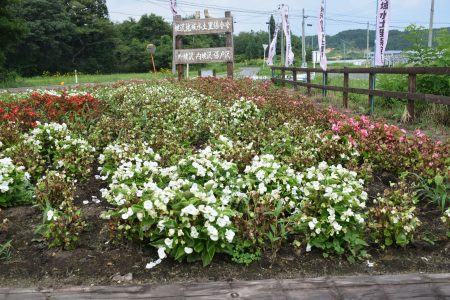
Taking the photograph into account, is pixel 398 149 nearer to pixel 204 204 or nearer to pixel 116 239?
pixel 204 204

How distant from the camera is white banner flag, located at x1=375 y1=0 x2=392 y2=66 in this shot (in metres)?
10.1

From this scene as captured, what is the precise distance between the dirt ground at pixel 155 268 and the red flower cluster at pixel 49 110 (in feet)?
11.1

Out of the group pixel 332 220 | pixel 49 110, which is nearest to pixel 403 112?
pixel 49 110

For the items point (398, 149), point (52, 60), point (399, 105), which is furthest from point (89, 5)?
point (398, 149)

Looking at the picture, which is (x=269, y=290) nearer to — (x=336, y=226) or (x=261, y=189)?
(x=336, y=226)

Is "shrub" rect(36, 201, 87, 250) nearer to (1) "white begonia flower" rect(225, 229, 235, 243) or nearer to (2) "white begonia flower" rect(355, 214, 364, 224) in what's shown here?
(1) "white begonia flower" rect(225, 229, 235, 243)

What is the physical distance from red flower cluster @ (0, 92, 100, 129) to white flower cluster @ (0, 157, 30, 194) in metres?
2.25

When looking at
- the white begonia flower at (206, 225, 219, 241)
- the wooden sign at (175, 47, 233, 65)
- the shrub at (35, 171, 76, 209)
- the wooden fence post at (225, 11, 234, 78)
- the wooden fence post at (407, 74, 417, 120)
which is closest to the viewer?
the white begonia flower at (206, 225, 219, 241)

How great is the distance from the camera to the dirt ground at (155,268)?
2.56 meters

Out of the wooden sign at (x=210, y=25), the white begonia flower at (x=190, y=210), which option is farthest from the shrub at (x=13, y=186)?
the wooden sign at (x=210, y=25)

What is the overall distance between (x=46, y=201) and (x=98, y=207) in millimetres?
480

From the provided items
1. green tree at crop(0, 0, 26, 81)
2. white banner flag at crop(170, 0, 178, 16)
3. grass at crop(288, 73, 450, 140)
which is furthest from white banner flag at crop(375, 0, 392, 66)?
green tree at crop(0, 0, 26, 81)

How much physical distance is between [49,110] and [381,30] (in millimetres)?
7476

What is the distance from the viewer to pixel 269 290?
2322mm
